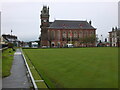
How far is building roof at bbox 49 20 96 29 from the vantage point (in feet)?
317

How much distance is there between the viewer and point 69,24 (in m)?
99.2

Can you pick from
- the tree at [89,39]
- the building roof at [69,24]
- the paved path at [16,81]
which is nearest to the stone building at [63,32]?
the building roof at [69,24]

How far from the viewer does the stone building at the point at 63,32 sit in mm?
93125

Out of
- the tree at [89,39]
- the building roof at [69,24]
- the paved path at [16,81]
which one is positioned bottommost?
the paved path at [16,81]

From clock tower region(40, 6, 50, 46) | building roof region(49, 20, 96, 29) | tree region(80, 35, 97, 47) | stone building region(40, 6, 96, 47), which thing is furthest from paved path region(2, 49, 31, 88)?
building roof region(49, 20, 96, 29)

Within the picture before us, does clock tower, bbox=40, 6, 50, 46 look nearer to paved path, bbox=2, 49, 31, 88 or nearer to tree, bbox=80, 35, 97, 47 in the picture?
tree, bbox=80, 35, 97, 47

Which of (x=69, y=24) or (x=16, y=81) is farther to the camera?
(x=69, y=24)

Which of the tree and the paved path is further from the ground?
the tree

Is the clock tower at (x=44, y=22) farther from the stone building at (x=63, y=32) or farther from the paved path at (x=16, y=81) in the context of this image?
the paved path at (x=16, y=81)

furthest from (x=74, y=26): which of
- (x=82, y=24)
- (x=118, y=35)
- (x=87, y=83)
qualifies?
(x=87, y=83)

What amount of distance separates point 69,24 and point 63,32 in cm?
576

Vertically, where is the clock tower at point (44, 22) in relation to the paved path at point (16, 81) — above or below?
above

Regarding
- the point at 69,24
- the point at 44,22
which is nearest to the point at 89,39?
the point at 69,24

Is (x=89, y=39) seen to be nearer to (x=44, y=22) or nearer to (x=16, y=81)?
(x=44, y=22)
